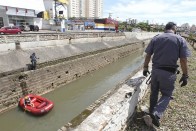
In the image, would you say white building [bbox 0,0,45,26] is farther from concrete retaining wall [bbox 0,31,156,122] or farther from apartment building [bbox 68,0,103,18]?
apartment building [bbox 68,0,103,18]

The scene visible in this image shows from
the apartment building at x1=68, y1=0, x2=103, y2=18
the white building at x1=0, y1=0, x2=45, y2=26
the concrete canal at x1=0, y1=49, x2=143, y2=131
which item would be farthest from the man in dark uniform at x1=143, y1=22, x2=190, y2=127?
the apartment building at x1=68, y1=0, x2=103, y2=18

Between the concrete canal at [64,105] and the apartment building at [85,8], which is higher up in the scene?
the apartment building at [85,8]

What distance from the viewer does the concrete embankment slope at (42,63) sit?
10.8 m

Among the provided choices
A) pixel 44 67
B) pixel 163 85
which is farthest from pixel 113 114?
pixel 44 67

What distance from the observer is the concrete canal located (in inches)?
350

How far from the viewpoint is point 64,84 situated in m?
14.6

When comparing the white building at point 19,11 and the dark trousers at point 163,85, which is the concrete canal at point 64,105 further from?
the white building at point 19,11

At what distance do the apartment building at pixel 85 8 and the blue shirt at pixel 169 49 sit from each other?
128 m

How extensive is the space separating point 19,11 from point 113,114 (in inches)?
1351

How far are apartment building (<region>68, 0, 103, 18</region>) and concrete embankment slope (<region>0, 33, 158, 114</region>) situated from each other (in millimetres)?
110607

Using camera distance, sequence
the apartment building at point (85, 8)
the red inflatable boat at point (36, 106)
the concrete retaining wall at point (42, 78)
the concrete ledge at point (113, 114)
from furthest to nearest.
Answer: the apartment building at point (85, 8)
the concrete retaining wall at point (42, 78)
the red inflatable boat at point (36, 106)
the concrete ledge at point (113, 114)

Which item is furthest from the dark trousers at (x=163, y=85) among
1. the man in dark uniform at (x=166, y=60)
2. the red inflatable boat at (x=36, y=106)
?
the red inflatable boat at (x=36, y=106)

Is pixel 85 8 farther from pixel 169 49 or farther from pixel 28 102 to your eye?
pixel 169 49

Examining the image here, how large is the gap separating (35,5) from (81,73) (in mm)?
26751
